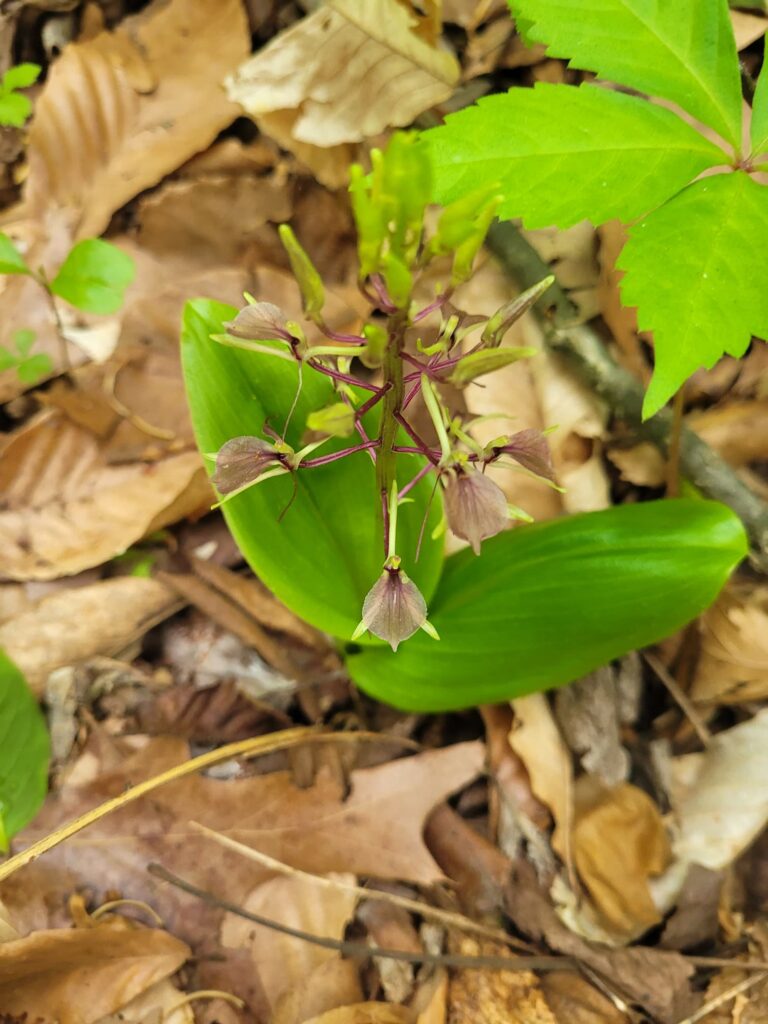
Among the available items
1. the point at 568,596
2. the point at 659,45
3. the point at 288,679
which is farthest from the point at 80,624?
the point at 659,45

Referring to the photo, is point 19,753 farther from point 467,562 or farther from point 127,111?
point 127,111

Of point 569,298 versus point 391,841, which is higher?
point 569,298

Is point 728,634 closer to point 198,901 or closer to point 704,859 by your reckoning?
point 704,859

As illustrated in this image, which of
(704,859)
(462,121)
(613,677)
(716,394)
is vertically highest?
(462,121)

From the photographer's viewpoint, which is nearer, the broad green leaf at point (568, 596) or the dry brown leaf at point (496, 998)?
the broad green leaf at point (568, 596)

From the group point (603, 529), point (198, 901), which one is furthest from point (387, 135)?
point (198, 901)

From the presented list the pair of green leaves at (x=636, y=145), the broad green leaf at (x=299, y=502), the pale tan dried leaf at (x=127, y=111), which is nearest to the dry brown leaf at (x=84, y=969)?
the broad green leaf at (x=299, y=502)

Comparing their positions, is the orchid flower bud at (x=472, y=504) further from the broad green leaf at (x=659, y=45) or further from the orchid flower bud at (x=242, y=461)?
the broad green leaf at (x=659, y=45)
